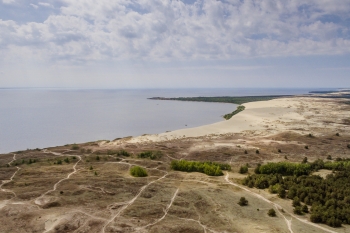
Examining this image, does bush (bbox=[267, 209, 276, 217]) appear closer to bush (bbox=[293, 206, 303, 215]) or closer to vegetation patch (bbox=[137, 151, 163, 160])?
bush (bbox=[293, 206, 303, 215])

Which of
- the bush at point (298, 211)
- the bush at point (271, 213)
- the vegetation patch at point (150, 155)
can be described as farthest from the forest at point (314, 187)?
the vegetation patch at point (150, 155)

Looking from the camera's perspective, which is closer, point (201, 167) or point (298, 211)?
point (298, 211)

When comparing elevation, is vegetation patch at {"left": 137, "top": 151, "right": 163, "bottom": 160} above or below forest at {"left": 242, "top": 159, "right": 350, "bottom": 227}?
below

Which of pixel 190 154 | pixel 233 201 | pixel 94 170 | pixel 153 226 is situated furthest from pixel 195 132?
pixel 153 226

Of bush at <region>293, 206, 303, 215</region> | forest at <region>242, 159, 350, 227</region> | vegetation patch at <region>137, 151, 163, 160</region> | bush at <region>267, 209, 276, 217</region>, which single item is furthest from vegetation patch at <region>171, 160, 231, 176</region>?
bush at <region>293, 206, 303, 215</region>

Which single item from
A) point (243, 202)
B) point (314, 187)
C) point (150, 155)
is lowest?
point (150, 155)

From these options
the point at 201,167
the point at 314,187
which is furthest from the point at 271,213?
the point at 201,167

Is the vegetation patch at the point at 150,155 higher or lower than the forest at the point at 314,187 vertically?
lower

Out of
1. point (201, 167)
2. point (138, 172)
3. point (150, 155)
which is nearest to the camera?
point (138, 172)

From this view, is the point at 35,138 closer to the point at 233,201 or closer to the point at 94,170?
the point at 94,170

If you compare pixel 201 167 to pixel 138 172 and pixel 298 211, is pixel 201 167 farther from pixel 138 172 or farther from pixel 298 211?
pixel 298 211

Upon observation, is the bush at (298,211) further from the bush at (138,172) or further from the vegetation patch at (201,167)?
the bush at (138,172)
